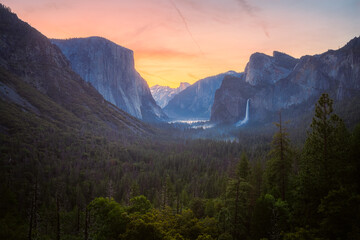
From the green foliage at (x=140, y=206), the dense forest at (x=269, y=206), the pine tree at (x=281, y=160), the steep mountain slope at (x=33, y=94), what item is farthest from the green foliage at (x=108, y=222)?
the steep mountain slope at (x=33, y=94)

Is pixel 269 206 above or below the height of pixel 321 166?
below

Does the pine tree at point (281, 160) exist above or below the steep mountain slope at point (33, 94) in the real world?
below

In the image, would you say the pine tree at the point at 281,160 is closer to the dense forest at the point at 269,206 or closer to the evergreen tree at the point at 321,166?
the dense forest at the point at 269,206

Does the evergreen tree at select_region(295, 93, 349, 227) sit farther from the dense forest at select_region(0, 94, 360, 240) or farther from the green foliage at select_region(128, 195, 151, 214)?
the green foliage at select_region(128, 195, 151, 214)

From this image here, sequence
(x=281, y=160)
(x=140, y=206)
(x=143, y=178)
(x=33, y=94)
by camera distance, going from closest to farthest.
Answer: (x=281, y=160), (x=140, y=206), (x=143, y=178), (x=33, y=94)

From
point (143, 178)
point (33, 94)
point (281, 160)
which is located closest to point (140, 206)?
point (281, 160)

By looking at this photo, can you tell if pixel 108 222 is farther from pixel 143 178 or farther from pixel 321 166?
pixel 143 178

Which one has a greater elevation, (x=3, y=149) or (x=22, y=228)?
(x=3, y=149)

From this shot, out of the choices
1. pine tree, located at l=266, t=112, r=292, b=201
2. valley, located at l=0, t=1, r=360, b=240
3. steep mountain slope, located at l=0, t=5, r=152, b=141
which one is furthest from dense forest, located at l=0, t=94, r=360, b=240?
steep mountain slope, located at l=0, t=5, r=152, b=141

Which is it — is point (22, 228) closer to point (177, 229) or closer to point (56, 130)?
point (177, 229)

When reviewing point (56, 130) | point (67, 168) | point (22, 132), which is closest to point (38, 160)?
point (67, 168)

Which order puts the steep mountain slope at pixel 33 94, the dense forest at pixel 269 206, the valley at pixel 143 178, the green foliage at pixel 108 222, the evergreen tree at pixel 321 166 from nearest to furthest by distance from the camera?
the dense forest at pixel 269 206 < the evergreen tree at pixel 321 166 < the valley at pixel 143 178 < the green foliage at pixel 108 222 < the steep mountain slope at pixel 33 94
